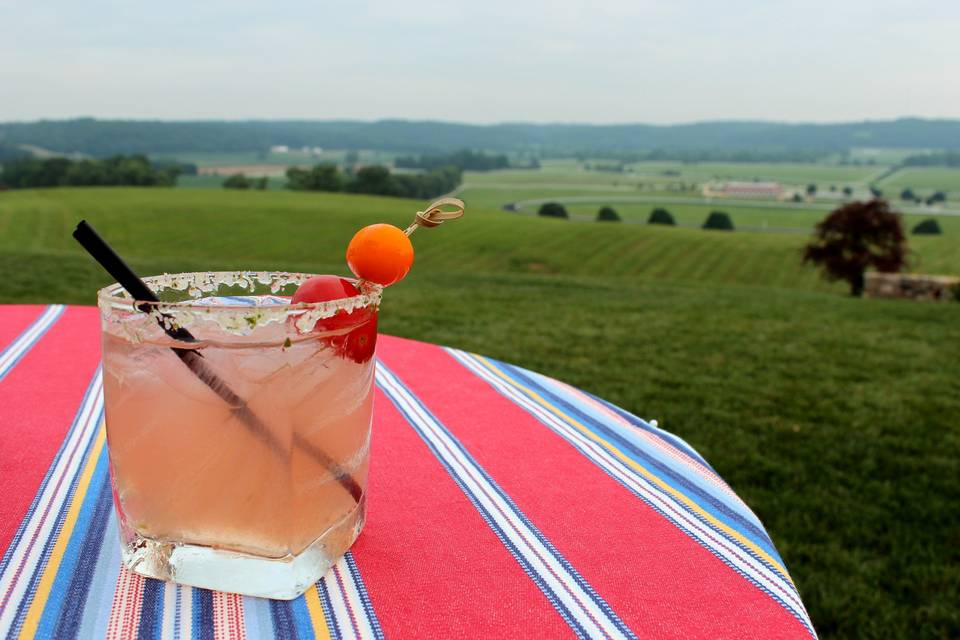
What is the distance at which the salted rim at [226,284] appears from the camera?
0.58 meters

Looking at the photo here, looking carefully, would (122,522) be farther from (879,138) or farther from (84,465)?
(879,138)

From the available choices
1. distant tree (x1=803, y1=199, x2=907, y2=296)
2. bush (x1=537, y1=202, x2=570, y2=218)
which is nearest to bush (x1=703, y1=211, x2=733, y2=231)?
bush (x1=537, y1=202, x2=570, y2=218)

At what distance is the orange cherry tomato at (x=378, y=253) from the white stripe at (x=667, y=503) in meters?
0.46

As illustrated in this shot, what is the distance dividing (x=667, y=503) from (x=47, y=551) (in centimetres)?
69

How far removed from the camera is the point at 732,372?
5.65 m

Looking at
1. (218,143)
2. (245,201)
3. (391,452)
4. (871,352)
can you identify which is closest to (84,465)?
(391,452)

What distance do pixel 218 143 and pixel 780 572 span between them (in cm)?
8665

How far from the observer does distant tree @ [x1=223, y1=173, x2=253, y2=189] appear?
53.3 m

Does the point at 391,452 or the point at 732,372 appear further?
the point at 732,372

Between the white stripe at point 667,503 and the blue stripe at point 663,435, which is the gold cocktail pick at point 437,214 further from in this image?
the blue stripe at point 663,435

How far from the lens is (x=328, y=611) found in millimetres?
632

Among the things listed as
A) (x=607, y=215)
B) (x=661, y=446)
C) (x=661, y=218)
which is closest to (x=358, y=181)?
(x=607, y=215)

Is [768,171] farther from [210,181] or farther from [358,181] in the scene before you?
[210,181]

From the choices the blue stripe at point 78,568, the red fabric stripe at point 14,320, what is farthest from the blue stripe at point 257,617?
the red fabric stripe at point 14,320
